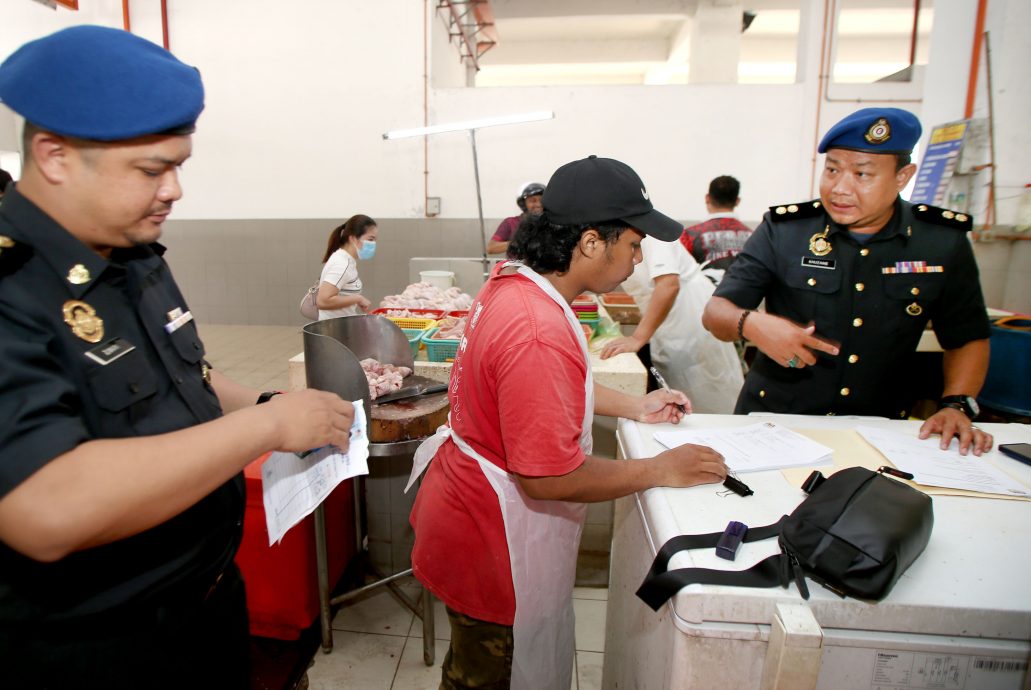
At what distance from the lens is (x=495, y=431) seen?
1258mm

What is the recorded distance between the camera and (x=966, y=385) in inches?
65.4

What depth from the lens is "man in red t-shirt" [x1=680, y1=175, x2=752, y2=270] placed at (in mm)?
3996

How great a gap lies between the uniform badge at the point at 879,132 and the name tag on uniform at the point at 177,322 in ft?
5.68

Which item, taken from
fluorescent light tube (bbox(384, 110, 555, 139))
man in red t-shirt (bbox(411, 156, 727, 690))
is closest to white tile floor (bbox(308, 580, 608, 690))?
man in red t-shirt (bbox(411, 156, 727, 690))

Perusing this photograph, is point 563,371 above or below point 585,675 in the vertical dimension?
above

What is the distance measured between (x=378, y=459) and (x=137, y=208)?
1.84 meters

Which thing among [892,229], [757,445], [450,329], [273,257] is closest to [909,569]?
[757,445]

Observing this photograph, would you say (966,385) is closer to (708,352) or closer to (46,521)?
(708,352)

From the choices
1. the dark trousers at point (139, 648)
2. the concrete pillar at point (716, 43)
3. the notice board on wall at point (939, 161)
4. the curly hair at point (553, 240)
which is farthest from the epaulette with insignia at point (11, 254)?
the concrete pillar at point (716, 43)

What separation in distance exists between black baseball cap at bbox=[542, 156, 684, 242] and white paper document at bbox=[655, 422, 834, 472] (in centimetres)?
48

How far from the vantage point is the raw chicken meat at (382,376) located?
2.01 meters

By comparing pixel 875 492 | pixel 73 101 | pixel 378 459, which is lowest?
pixel 378 459

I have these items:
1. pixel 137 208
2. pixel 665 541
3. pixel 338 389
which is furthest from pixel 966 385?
pixel 137 208

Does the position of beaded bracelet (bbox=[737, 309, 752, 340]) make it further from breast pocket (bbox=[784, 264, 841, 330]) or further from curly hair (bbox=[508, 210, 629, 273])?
curly hair (bbox=[508, 210, 629, 273])
